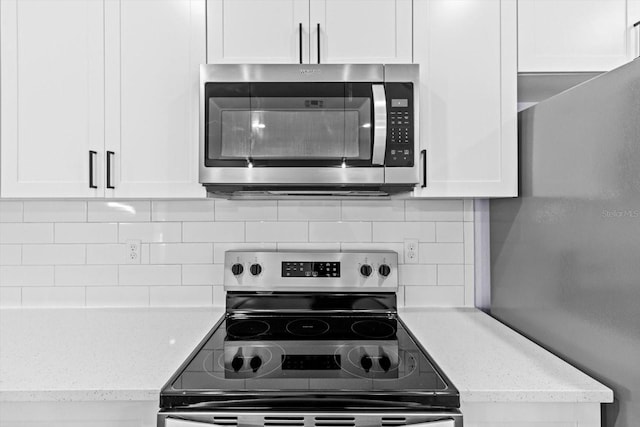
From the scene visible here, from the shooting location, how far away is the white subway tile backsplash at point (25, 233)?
193 cm

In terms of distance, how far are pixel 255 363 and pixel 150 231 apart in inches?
34.6

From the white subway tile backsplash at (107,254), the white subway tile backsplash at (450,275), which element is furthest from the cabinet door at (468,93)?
the white subway tile backsplash at (107,254)

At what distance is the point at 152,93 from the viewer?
63.0 inches

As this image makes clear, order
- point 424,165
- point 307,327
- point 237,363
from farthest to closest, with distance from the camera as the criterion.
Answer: point 307,327, point 424,165, point 237,363

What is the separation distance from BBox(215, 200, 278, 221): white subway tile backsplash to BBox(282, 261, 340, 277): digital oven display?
9.3 inches

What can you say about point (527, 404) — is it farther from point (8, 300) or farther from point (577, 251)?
point (8, 300)

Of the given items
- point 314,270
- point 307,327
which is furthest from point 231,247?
point 307,327

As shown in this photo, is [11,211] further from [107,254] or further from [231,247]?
[231,247]

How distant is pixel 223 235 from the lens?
196cm

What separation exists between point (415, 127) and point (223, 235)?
919 mm

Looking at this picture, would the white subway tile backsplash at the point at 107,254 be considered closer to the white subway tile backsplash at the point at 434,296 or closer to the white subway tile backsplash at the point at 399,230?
the white subway tile backsplash at the point at 399,230

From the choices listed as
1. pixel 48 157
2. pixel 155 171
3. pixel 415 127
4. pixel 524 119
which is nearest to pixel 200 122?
pixel 155 171

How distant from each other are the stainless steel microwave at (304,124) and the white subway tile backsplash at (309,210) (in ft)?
1.44

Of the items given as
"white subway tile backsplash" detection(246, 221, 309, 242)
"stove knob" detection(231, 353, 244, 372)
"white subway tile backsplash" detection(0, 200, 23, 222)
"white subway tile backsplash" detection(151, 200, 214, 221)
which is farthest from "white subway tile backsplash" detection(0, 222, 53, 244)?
"stove knob" detection(231, 353, 244, 372)
